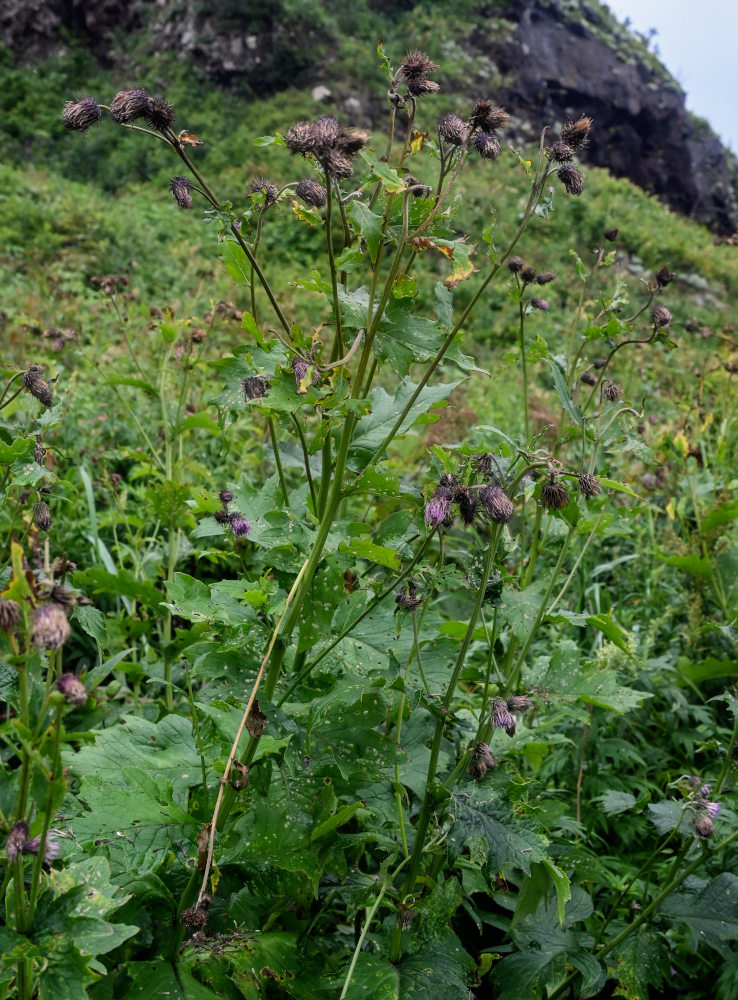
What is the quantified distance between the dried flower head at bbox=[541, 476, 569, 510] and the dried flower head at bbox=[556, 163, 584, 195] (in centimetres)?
53

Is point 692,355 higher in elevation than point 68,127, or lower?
lower

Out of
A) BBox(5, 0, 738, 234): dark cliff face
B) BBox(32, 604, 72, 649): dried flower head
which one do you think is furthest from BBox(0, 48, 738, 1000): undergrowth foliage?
BBox(5, 0, 738, 234): dark cliff face

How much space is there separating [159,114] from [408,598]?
865 millimetres

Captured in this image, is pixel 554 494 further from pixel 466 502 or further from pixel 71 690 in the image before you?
pixel 71 690

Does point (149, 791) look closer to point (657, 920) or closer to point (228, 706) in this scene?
point (228, 706)

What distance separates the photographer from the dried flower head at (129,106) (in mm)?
1140

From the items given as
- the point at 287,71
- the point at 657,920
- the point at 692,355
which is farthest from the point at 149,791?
the point at 287,71

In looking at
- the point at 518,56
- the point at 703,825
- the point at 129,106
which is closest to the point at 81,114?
Answer: the point at 129,106

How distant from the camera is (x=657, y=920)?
1556 mm

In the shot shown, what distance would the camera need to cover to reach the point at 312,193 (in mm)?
1230

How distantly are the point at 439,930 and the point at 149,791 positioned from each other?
1.80ft

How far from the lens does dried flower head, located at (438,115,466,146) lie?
1.20 m

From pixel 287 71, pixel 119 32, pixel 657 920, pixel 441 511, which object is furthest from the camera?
pixel 119 32

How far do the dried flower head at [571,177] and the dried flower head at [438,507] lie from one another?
601mm
